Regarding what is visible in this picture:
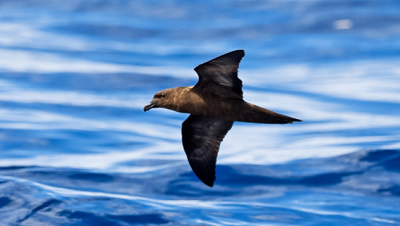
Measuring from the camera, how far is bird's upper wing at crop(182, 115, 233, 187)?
8.88m

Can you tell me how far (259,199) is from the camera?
61.8 feet

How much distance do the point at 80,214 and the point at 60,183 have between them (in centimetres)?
191

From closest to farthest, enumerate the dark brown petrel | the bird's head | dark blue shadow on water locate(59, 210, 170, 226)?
the dark brown petrel
the bird's head
dark blue shadow on water locate(59, 210, 170, 226)

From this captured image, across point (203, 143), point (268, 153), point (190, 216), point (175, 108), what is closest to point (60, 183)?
point (190, 216)

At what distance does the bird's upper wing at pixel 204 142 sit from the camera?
8.88 m

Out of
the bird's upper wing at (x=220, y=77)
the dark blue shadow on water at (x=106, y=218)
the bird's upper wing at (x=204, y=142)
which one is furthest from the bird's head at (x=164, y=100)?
the dark blue shadow on water at (x=106, y=218)

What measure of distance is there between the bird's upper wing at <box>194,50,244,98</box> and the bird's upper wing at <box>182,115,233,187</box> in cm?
155

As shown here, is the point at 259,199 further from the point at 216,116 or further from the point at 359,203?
the point at 216,116

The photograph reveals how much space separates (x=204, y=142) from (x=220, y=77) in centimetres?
196

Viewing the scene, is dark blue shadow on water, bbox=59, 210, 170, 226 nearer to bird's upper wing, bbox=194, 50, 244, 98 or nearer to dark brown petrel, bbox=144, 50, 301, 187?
dark brown petrel, bbox=144, 50, 301, 187

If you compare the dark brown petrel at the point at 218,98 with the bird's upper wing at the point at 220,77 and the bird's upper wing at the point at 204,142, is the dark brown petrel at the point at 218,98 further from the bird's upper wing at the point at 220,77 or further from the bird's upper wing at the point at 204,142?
the bird's upper wing at the point at 204,142

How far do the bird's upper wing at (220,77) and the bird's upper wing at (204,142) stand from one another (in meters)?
1.55

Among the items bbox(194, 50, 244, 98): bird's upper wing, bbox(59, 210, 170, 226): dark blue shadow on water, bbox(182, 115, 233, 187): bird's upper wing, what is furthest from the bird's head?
bbox(59, 210, 170, 226): dark blue shadow on water

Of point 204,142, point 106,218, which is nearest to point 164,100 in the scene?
point 204,142
